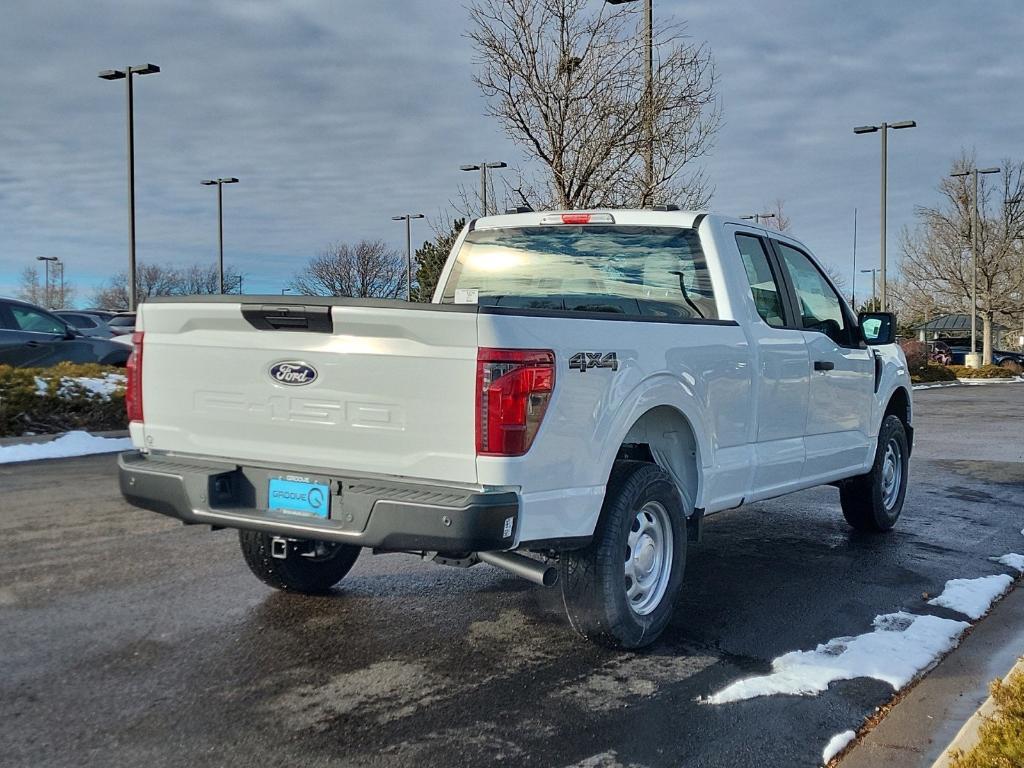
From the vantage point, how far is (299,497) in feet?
13.1

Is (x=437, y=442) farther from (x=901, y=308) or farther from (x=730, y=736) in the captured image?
(x=901, y=308)

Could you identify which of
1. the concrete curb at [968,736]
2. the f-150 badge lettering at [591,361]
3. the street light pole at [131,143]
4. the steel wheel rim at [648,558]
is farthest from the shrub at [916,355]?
the concrete curb at [968,736]

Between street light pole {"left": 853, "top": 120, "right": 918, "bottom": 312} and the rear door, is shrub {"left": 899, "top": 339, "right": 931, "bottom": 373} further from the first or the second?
the rear door

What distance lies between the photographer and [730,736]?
11.9 feet

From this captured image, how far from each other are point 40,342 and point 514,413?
12.5m

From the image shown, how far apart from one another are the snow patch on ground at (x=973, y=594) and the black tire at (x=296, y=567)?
3127 millimetres

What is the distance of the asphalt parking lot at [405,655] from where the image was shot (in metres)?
3.51

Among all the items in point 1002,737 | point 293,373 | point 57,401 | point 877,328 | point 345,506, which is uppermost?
point 877,328

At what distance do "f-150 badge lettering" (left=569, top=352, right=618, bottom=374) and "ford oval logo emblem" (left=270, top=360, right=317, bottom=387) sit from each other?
1023mm

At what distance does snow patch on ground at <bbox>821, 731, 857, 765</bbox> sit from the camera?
344 centimetres

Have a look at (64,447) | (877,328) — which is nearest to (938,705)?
(877,328)

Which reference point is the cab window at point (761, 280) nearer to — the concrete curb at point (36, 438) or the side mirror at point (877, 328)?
Answer: the side mirror at point (877, 328)

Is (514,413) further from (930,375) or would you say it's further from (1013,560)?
(930,375)

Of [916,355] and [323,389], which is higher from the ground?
[323,389]
